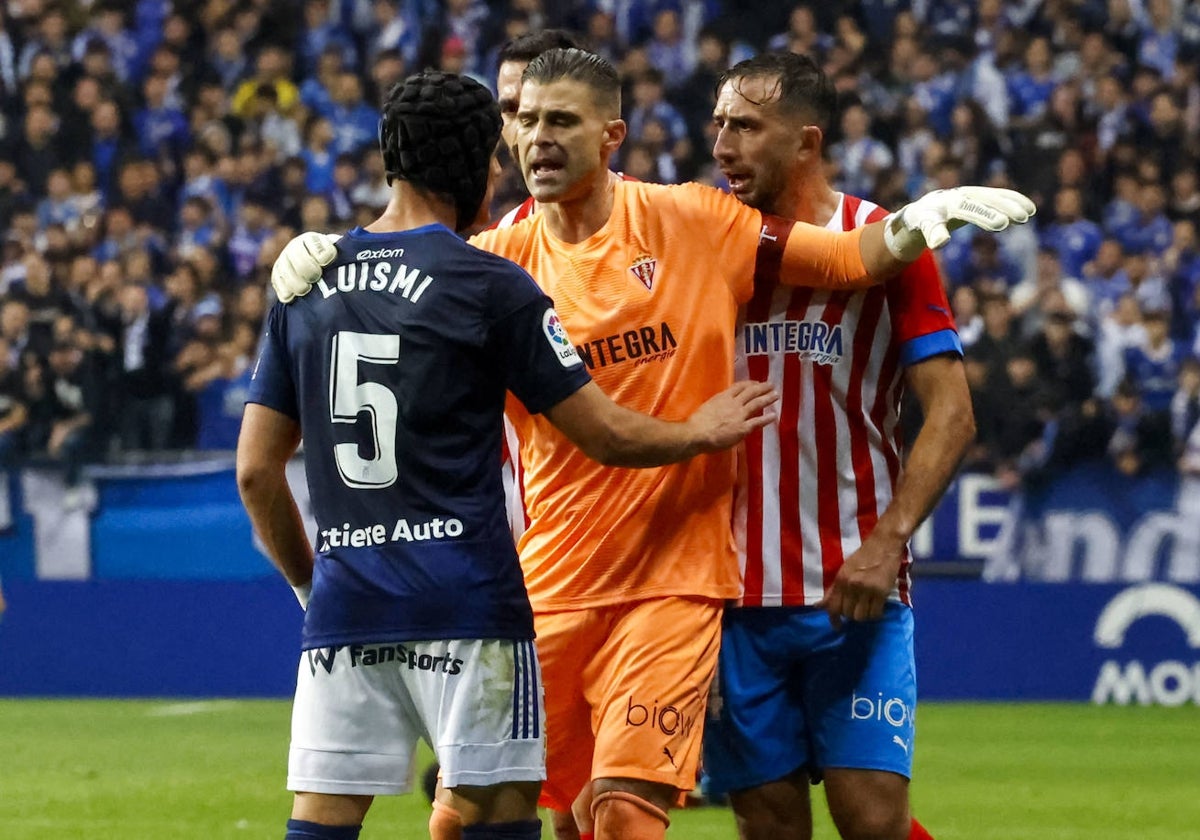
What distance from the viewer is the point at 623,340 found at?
473 cm

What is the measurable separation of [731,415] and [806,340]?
1.85 feet

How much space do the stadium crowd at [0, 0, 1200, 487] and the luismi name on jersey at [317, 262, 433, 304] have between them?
350 inches

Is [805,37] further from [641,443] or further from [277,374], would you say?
[277,374]

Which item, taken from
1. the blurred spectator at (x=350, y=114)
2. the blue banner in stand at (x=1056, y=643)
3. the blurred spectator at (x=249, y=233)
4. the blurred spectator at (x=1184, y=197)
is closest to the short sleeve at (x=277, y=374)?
the blue banner in stand at (x=1056, y=643)

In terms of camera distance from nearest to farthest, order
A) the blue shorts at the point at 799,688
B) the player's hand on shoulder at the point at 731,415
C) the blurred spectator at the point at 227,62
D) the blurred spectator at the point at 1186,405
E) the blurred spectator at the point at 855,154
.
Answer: the player's hand on shoulder at the point at 731,415 → the blue shorts at the point at 799,688 → the blurred spectator at the point at 1186,405 → the blurred spectator at the point at 855,154 → the blurred spectator at the point at 227,62

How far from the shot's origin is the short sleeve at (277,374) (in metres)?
4.16

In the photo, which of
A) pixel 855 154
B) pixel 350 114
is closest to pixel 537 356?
pixel 855 154

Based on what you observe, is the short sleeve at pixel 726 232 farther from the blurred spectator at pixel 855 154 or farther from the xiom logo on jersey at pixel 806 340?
the blurred spectator at pixel 855 154

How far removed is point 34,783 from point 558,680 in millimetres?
5335

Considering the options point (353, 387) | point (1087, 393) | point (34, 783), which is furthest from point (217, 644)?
point (353, 387)

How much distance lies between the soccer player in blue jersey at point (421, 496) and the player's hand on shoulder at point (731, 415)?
0.40 m

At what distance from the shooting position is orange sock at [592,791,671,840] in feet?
14.7

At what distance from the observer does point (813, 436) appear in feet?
16.3

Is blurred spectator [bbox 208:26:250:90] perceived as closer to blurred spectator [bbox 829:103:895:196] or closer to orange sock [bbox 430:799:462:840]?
blurred spectator [bbox 829:103:895:196]
